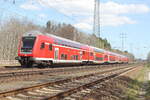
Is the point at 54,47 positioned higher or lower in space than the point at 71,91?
higher

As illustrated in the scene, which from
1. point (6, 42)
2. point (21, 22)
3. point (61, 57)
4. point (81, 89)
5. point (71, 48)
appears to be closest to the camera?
point (81, 89)

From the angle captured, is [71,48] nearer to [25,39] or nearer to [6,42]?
[25,39]

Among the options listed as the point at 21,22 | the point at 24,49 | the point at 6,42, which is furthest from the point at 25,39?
the point at 21,22

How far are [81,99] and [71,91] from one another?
1.48 metres

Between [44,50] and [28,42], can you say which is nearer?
[28,42]

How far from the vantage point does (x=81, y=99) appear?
29.7ft

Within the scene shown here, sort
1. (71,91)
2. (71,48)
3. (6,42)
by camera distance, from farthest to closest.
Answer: (6,42)
(71,48)
(71,91)

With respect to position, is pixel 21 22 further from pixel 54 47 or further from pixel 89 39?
pixel 54 47

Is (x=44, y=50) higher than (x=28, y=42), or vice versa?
(x=28, y=42)

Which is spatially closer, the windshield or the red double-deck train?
the red double-deck train

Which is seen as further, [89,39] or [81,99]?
[89,39]

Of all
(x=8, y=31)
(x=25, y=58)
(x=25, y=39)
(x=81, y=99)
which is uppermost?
(x=8, y=31)

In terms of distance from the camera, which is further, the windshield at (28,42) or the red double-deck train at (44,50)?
the windshield at (28,42)

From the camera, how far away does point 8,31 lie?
53.6m
